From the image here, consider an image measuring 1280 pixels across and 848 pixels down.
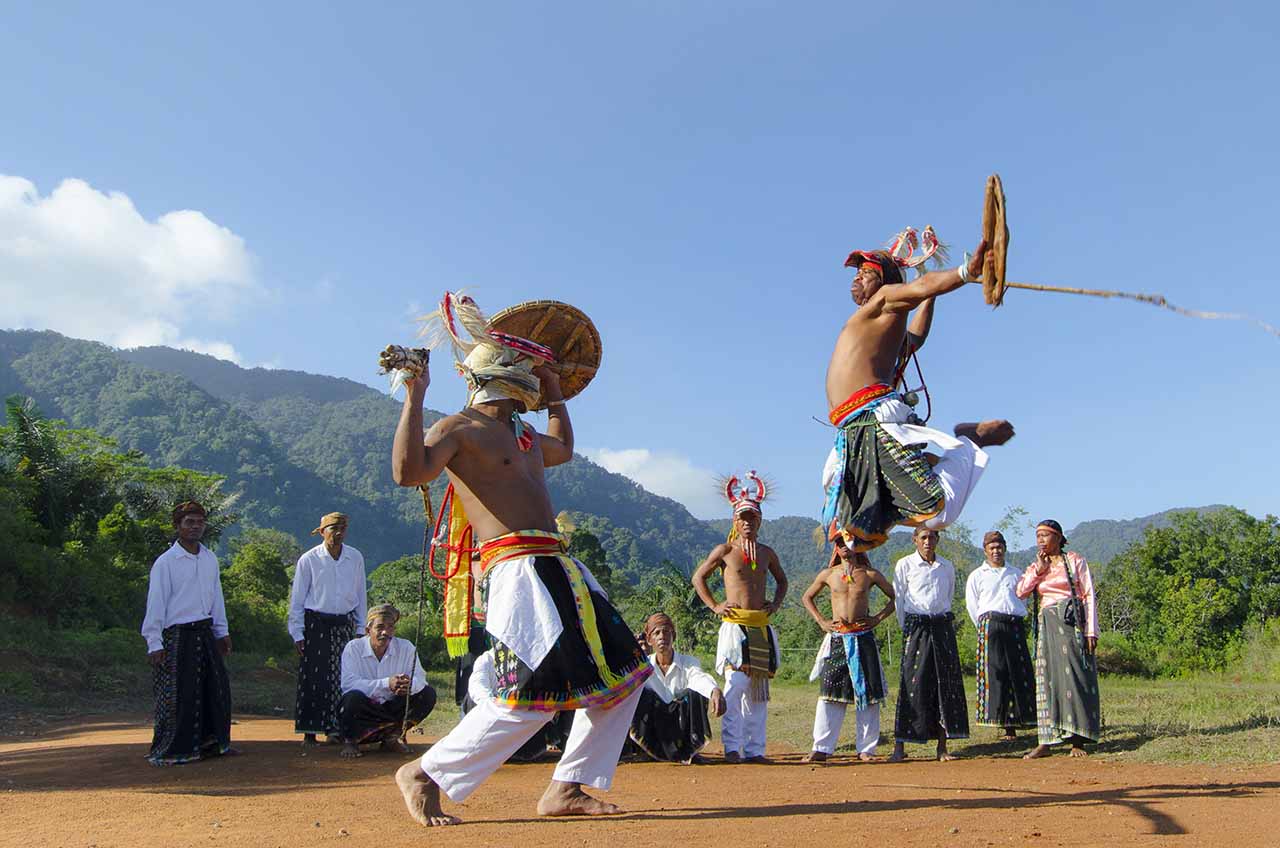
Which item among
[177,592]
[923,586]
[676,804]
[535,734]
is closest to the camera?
[676,804]

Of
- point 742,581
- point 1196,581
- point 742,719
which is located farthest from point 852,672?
point 1196,581

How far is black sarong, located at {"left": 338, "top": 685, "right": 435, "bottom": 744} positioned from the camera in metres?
8.02

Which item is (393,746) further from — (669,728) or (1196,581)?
(1196,581)

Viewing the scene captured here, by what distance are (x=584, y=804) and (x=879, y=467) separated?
229 centimetres

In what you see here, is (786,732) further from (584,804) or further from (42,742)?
(42,742)

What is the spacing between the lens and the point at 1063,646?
8.68 meters

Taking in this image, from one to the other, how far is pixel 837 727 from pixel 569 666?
14.9 feet

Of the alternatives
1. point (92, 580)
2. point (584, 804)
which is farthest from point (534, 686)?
point (92, 580)

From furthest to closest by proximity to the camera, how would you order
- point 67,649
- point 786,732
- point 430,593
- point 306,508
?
point 306,508
point 430,593
point 67,649
point 786,732

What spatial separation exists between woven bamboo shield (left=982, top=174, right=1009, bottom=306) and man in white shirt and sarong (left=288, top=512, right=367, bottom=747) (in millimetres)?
5960

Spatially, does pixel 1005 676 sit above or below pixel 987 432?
below

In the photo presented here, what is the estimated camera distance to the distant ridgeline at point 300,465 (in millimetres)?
112125

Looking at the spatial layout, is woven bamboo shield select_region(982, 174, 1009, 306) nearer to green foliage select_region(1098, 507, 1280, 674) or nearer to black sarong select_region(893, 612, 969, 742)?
black sarong select_region(893, 612, 969, 742)

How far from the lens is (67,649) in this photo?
682 inches
